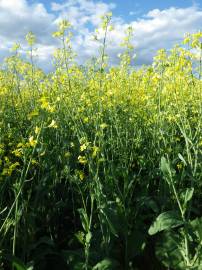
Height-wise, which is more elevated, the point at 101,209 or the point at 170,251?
the point at 101,209

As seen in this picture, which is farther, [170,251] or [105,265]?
[170,251]

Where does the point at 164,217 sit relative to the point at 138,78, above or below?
below

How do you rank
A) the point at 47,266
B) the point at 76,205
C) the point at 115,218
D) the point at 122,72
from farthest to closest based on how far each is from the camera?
the point at 122,72, the point at 76,205, the point at 47,266, the point at 115,218

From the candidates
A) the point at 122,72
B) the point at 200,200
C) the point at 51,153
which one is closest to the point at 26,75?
the point at 122,72

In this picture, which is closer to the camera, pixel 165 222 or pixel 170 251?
pixel 165 222

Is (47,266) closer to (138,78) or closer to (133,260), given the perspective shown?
(133,260)

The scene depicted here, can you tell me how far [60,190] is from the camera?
3506 mm

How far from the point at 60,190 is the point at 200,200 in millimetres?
1394

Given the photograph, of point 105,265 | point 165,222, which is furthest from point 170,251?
point 105,265

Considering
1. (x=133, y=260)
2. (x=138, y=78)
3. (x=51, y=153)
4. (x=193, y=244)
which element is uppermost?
(x=138, y=78)

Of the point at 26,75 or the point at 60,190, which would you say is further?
the point at 26,75

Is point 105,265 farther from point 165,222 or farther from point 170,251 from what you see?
point 170,251

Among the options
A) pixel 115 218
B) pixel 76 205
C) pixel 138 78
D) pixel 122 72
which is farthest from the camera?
pixel 138 78

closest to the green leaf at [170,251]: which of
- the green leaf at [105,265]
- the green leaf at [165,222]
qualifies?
the green leaf at [165,222]
